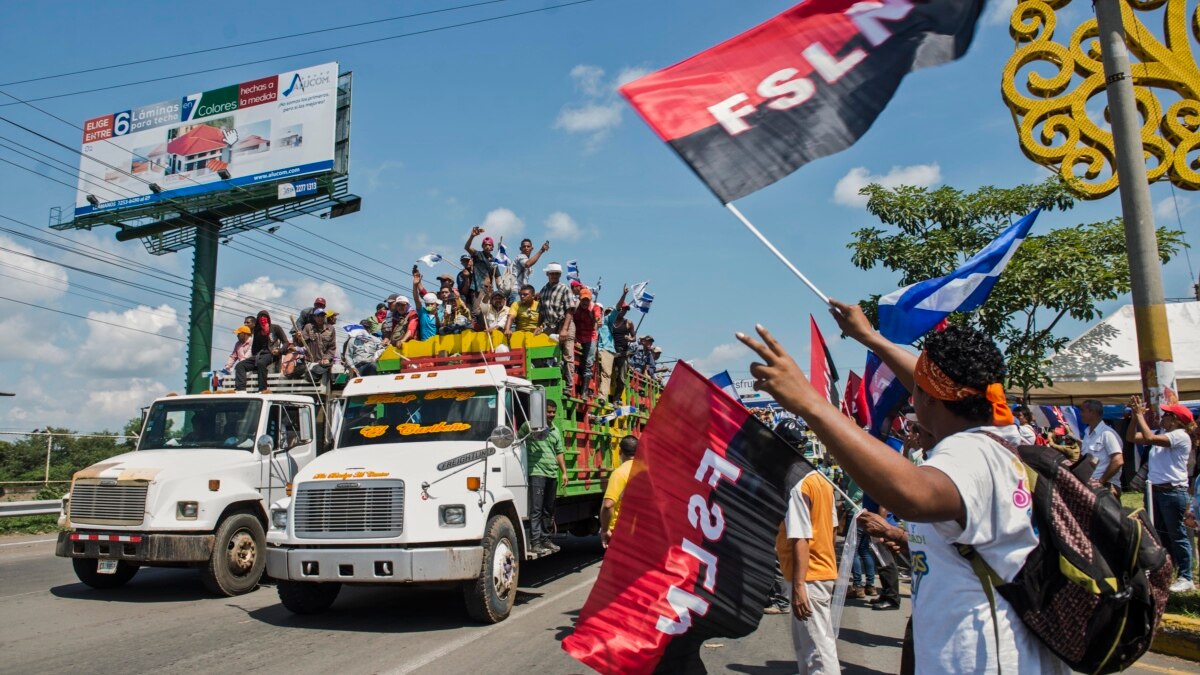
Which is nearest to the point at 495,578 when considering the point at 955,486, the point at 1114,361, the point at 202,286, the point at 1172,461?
the point at 955,486

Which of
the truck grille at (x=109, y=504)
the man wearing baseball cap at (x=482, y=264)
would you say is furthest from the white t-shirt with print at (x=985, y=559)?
the man wearing baseball cap at (x=482, y=264)

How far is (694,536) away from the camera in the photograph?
344cm

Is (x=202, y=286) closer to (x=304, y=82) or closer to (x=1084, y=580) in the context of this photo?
(x=304, y=82)

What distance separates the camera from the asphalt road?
244 inches

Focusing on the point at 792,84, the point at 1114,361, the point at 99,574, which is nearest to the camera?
the point at 792,84

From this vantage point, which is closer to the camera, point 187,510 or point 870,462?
point 870,462

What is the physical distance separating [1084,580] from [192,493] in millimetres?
9054

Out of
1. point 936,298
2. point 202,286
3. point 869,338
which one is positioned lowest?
point 869,338

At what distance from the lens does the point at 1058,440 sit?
14578 mm

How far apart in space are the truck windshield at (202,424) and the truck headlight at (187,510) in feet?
3.60

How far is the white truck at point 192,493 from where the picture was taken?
8906mm

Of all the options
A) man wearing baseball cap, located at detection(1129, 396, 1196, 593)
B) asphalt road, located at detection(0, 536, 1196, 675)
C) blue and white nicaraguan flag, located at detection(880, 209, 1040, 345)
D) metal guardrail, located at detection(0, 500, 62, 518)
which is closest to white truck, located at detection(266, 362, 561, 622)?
asphalt road, located at detection(0, 536, 1196, 675)

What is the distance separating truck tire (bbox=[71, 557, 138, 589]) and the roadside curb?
1008cm

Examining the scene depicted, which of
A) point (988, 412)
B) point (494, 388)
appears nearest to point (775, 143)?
point (988, 412)
